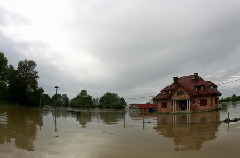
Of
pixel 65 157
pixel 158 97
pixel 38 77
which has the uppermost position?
pixel 38 77

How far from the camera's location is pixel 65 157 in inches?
576

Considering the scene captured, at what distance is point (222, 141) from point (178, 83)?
3232 centimetres

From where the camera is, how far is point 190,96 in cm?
4769

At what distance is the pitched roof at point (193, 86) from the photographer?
47.4 metres

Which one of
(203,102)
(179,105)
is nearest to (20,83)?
(179,105)

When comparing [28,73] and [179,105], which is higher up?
[28,73]

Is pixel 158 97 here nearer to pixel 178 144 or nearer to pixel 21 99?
pixel 178 144

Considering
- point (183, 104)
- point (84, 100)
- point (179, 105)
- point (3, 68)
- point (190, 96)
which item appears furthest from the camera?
point (84, 100)

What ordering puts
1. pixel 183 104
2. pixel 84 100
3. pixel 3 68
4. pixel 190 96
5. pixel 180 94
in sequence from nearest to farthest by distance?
pixel 190 96 → pixel 180 94 → pixel 183 104 → pixel 3 68 → pixel 84 100

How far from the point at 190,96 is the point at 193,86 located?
3602mm

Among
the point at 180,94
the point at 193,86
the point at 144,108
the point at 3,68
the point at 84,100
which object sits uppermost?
the point at 3,68

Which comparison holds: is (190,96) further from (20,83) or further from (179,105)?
(20,83)

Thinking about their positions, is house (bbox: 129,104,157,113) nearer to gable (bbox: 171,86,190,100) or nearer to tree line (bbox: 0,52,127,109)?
gable (bbox: 171,86,190,100)

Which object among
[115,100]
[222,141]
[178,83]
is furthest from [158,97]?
[115,100]
